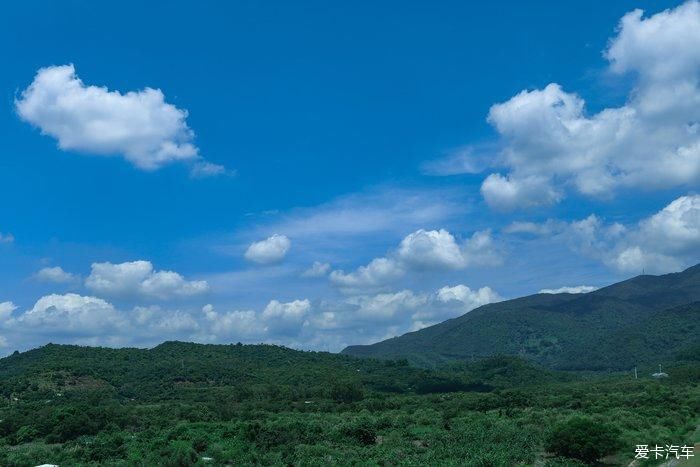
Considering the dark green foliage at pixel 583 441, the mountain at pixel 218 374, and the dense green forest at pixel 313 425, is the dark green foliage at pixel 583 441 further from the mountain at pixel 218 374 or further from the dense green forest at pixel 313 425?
the mountain at pixel 218 374

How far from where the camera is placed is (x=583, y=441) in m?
37.7

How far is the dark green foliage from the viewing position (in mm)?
37188

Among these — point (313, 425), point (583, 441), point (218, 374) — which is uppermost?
point (218, 374)

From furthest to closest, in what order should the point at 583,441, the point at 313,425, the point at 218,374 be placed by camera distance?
the point at 218,374, the point at 313,425, the point at 583,441

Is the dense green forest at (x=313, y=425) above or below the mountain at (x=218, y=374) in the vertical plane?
below

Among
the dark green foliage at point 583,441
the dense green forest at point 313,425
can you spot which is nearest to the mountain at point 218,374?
the dense green forest at point 313,425

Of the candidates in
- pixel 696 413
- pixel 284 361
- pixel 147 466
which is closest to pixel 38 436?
pixel 147 466

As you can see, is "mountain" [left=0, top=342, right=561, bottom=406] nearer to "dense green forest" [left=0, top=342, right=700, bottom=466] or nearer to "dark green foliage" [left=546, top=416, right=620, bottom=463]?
"dense green forest" [left=0, top=342, right=700, bottom=466]

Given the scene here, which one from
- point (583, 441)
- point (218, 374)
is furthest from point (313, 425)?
point (218, 374)

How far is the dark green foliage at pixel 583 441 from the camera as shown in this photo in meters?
37.2

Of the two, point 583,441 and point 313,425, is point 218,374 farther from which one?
point 583,441

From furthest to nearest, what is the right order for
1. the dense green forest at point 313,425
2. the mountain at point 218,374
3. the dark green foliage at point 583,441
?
the mountain at point 218,374
the dense green forest at point 313,425
the dark green foliage at point 583,441

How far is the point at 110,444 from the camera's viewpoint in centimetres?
4628

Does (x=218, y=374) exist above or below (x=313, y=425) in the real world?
above
